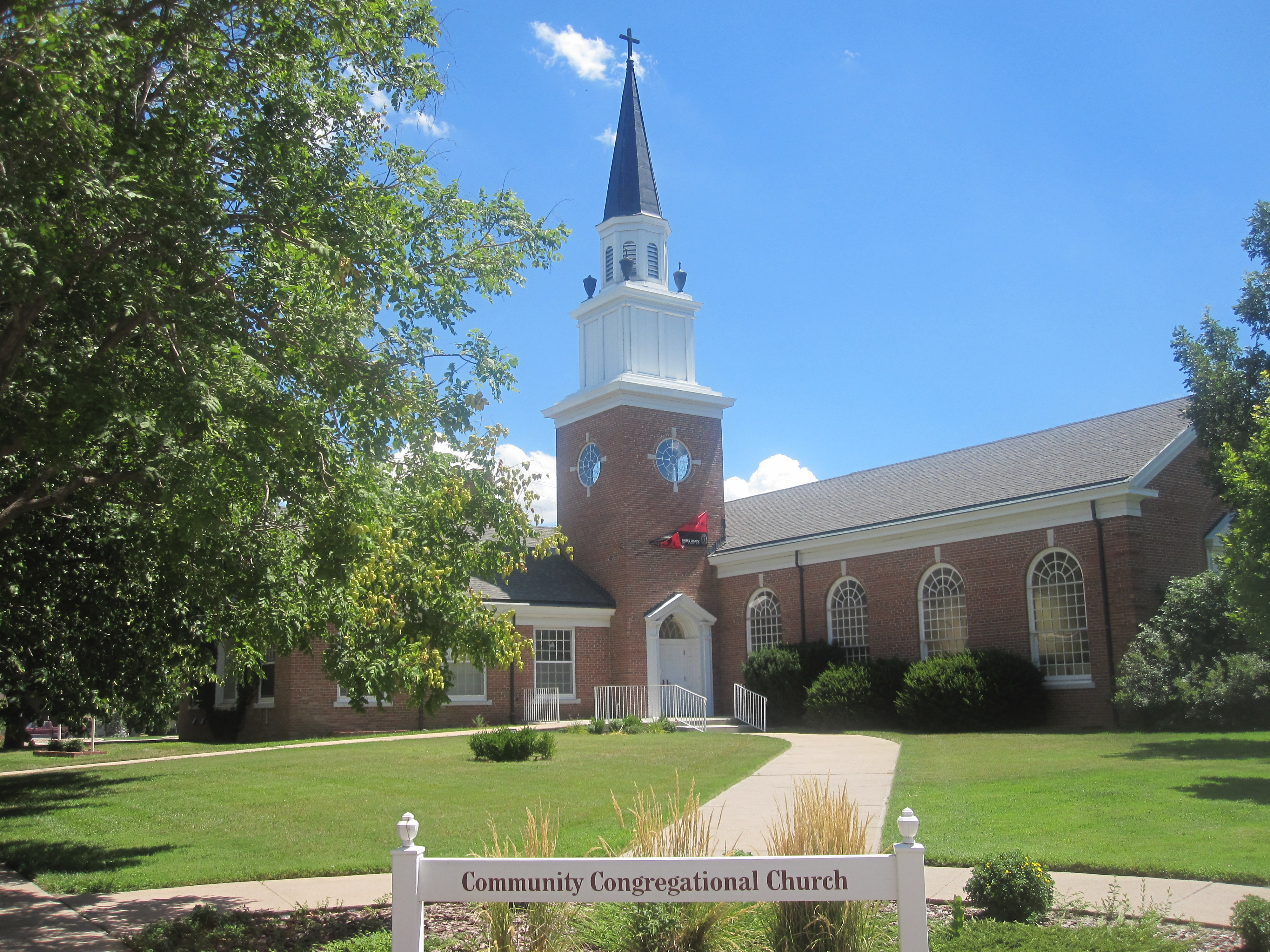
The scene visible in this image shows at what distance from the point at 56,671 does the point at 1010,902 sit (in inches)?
538

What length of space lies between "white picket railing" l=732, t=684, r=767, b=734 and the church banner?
15.1 feet

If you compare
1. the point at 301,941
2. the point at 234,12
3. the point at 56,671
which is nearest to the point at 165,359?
the point at 234,12

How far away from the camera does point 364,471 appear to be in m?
7.84

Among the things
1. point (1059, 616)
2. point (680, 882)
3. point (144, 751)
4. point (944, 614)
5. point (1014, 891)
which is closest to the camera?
point (680, 882)

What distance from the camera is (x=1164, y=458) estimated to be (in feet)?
73.8

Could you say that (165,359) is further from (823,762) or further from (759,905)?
(823,762)

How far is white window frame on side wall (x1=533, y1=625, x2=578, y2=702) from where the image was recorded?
30250 mm

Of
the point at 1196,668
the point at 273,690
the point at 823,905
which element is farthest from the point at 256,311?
the point at 273,690

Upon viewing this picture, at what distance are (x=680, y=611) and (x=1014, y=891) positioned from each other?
25248 millimetres

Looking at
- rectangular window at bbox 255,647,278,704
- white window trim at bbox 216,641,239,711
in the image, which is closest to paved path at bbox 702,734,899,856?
rectangular window at bbox 255,647,278,704

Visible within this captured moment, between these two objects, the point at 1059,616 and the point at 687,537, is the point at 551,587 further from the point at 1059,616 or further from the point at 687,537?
the point at 1059,616

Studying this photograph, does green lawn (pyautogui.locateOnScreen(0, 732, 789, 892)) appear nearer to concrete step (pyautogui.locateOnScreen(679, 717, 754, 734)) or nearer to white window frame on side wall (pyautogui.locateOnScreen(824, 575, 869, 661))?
concrete step (pyautogui.locateOnScreen(679, 717, 754, 734))

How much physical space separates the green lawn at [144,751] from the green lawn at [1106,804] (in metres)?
14.3

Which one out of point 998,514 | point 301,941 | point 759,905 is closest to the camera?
point 759,905
